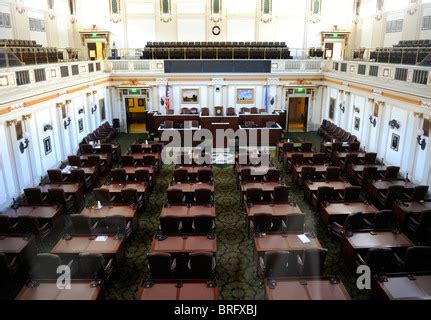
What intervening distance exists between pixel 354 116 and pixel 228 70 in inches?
294

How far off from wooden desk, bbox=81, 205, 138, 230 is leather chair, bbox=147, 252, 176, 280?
2.44 m

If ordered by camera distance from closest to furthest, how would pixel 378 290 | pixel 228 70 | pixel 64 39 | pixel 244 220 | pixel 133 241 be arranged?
1. pixel 378 290
2. pixel 133 241
3. pixel 244 220
4. pixel 228 70
5. pixel 64 39

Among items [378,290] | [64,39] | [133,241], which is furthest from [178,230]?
[64,39]

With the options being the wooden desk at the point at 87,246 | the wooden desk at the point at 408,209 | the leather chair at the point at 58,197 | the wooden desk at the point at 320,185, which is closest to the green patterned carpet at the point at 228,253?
the wooden desk at the point at 320,185

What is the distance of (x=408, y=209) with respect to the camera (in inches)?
358

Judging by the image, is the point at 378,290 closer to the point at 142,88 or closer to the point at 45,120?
the point at 45,120

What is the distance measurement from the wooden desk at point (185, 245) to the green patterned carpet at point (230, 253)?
3.17ft

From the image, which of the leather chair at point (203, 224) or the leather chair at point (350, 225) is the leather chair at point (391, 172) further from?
the leather chair at point (203, 224)

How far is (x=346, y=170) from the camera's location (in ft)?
43.4

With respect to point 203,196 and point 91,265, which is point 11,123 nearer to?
point 203,196

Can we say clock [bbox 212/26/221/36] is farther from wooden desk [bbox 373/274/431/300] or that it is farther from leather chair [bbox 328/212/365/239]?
wooden desk [bbox 373/274/431/300]

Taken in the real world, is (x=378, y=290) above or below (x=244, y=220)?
above

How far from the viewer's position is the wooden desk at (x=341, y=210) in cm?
875
